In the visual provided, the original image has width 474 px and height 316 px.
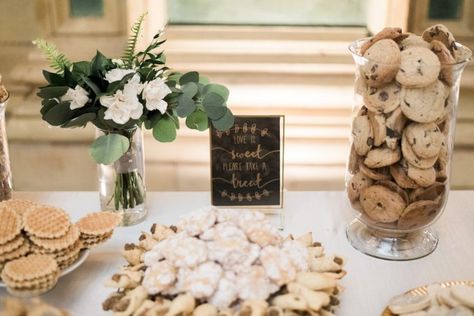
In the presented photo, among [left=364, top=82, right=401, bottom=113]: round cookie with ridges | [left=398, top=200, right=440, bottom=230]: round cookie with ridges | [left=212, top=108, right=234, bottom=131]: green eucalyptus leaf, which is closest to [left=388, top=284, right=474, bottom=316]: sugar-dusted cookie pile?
[left=398, top=200, right=440, bottom=230]: round cookie with ridges

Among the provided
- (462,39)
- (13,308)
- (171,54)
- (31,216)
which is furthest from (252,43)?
(13,308)

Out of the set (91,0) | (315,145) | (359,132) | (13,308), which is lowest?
(315,145)

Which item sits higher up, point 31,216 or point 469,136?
point 31,216

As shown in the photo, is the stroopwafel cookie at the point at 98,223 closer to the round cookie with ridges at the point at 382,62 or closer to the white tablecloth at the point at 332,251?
the white tablecloth at the point at 332,251

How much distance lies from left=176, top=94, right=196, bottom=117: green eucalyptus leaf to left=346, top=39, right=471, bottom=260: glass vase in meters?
0.27

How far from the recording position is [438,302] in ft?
2.93

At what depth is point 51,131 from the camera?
2.26 metres

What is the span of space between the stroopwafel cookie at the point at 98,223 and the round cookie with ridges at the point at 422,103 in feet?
1.53

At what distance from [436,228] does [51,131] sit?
1454 mm

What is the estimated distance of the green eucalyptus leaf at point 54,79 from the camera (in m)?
1.08

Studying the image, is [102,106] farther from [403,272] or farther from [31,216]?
[403,272]

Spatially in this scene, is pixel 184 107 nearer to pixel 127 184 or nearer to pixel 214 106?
pixel 214 106

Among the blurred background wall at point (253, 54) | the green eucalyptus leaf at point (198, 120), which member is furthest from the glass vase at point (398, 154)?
the blurred background wall at point (253, 54)

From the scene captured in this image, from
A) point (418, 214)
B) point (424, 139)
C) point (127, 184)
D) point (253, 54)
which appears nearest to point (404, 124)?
point (424, 139)
